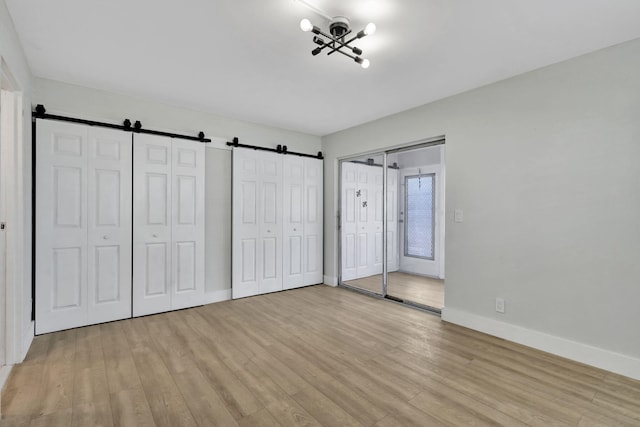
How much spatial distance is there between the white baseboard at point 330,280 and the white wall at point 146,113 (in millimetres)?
2222

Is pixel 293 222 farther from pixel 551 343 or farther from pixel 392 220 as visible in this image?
pixel 551 343

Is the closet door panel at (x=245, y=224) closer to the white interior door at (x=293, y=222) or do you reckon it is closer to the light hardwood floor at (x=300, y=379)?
the white interior door at (x=293, y=222)

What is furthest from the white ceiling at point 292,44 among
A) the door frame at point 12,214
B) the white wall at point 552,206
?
the door frame at point 12,214

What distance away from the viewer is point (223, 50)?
2447 mm

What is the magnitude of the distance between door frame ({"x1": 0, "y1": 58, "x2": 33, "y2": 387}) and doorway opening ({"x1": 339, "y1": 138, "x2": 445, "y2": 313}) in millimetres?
3771

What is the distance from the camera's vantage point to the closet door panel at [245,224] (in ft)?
13.6

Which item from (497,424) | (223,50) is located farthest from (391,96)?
(497,424)

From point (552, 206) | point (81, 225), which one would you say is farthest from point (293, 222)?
point (552, 206)

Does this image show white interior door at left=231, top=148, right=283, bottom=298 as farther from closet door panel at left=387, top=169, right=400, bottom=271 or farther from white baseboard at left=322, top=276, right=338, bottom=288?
closet door panel at left=387, top=169, right=400, bottom=271

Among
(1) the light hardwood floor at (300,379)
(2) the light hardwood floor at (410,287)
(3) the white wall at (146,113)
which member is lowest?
(1) the light hardwood floor at (300,379)

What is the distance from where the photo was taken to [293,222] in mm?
4746

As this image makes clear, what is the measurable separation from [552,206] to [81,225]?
457 centimetres

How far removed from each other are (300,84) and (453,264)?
2.56 meters

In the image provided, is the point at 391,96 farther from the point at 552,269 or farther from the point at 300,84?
the point at 552,269
